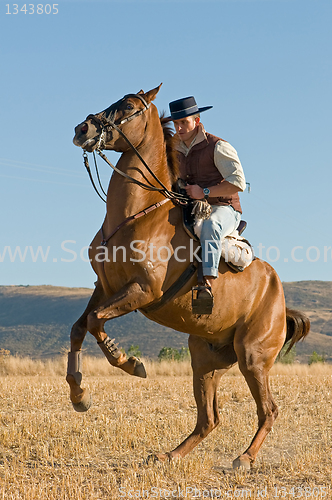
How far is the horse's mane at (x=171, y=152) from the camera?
6.48m

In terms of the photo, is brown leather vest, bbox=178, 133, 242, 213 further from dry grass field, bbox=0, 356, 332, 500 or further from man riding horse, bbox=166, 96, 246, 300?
dry grass field, bbox=0, 356, 332, 500

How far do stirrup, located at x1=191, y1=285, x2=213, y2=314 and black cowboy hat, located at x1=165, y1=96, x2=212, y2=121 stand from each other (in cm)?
191

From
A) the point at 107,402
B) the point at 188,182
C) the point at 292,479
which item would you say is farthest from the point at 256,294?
the point at 107,402

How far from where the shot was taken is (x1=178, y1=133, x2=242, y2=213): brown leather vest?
6402mm

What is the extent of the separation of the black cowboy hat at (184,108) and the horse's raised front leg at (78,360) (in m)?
2.05

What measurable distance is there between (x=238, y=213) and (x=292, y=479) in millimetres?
2911

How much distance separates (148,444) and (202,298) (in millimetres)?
2447

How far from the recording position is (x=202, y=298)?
5.96 meters

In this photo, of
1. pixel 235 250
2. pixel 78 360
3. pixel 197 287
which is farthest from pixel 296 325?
pixel 78 360

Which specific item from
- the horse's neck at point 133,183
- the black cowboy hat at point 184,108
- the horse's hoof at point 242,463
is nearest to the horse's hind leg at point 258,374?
the horse's hoof at point 242,463

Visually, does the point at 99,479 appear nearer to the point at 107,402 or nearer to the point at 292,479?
the point at 292,479

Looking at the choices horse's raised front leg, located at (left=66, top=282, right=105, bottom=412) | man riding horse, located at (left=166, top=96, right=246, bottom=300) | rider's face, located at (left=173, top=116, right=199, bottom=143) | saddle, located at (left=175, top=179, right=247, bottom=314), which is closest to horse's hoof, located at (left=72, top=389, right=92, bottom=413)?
horse's raised front leg, located at (left=66, top=282, right=105, bottom=412)

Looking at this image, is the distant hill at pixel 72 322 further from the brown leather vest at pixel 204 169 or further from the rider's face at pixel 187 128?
the rider's face at pixel 187 128

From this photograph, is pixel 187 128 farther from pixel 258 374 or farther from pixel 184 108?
pixel 258 374
